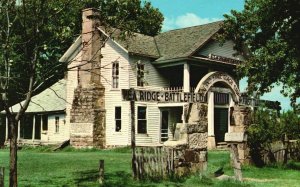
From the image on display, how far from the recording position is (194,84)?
36344mm

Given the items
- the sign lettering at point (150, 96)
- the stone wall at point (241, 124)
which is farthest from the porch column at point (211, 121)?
the sign lettering at point (150, 96)

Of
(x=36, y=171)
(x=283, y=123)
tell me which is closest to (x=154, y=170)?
(x=36, y=171)

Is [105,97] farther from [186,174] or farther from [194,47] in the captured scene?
[186,174]

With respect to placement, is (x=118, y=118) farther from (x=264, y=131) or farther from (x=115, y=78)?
(x=264, y=131)

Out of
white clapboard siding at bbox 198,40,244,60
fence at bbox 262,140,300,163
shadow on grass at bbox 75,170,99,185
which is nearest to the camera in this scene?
shadow on grass at bbox 75,170,99,185

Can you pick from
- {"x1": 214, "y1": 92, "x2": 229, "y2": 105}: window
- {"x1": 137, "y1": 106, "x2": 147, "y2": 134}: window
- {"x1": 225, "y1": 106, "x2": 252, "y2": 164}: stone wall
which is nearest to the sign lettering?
{"x1": 225, "y1": 106, "x2": 252, "y2": 164}: stone wall

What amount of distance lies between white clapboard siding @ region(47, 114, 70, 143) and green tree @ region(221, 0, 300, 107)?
15.6 m

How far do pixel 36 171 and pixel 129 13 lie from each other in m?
8.63

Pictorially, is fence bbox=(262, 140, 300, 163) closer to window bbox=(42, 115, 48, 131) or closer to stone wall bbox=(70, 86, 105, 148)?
stone wall bbox=(70, 86, 105, 148)

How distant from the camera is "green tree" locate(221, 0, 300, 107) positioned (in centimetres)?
2278

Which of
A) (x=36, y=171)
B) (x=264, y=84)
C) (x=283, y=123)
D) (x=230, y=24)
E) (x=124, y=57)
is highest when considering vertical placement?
(x=230, y=24)

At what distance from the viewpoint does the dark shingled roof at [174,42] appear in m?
32.1

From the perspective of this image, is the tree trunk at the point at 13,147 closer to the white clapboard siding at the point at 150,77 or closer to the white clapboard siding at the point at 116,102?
the white clapboard siding at the point at 116,102

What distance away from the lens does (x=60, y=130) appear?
3788 centimetres
